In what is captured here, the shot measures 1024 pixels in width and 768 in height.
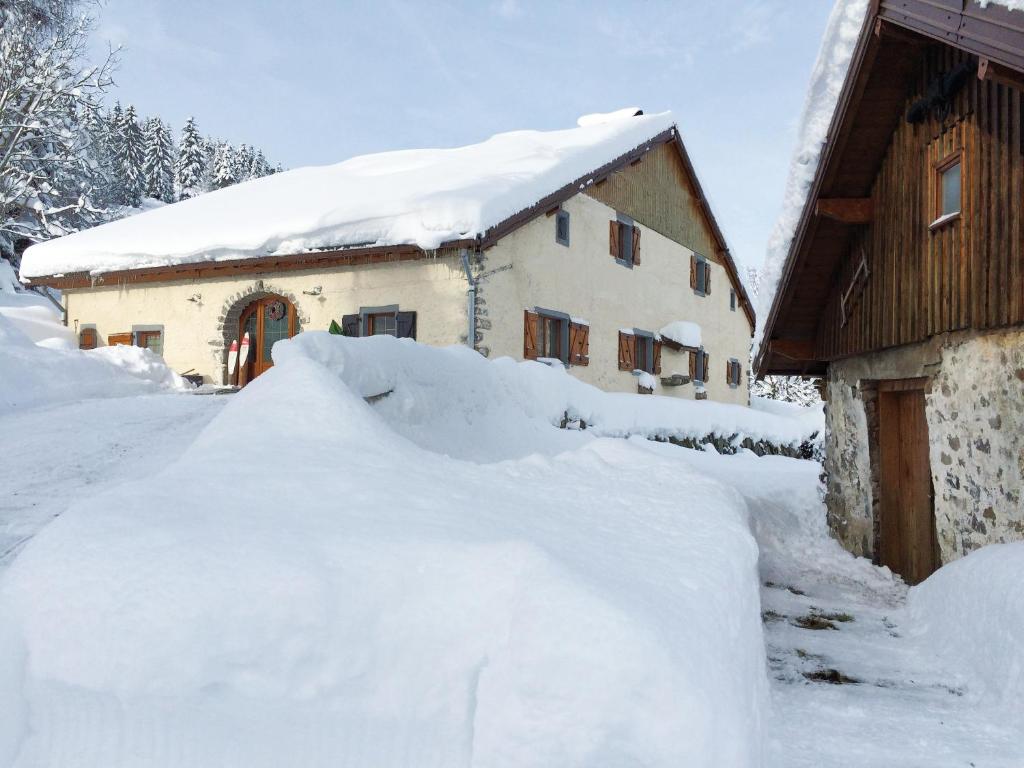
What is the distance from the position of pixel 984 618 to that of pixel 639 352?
1293 cm

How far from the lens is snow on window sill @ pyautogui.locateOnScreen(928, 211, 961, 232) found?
547 centimetres

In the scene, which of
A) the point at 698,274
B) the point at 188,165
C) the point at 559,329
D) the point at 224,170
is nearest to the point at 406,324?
the point at 559,329

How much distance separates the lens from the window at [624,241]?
15.7m

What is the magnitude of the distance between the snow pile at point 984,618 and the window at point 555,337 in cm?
852

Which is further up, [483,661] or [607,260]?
[607,260]

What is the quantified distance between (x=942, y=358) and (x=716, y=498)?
2.81m

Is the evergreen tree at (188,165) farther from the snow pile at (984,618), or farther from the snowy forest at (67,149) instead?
the snow pile at (984,618)

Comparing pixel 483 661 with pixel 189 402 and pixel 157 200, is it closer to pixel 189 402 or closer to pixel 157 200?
pixel 189 402

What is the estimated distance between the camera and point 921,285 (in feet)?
19.6

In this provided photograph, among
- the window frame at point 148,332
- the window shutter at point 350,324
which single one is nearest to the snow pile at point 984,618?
the window shutter at point 350,324

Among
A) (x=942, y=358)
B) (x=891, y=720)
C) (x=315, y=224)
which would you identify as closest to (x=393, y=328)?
(x=315, y=224)

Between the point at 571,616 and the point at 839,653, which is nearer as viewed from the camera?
the point at 571,616

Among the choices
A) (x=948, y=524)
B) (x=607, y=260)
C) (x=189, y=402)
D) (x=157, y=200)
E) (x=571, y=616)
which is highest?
(x=157, y=200)

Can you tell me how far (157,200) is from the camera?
45.8 meters
